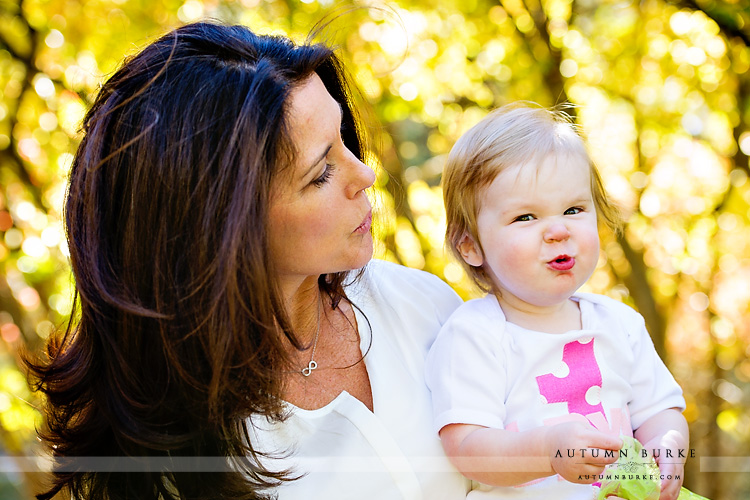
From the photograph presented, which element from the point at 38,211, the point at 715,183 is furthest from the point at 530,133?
the point at 38,211

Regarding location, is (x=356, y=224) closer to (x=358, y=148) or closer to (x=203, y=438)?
(x=358, y=148)

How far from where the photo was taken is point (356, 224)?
148 cm

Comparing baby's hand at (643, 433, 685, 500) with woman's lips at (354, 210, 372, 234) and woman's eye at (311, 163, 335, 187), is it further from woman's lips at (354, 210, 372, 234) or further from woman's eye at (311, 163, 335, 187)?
woman's eye at (311, 163, 335, 187)

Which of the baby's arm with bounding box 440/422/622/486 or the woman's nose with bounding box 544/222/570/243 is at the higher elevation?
the woman's nose with bounding box 544/222/570/243

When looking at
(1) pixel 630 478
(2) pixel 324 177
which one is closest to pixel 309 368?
(2) pixel 324 177

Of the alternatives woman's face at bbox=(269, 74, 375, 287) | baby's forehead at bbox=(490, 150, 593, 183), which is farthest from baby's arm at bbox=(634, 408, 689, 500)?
woman's face at bbox=(269, 74, 375, 287)

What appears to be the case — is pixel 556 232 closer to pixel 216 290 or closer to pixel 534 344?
pixel 534 344

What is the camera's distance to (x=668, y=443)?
1.49 meters

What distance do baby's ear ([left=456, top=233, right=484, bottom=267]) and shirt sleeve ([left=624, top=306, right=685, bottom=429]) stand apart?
396 mm

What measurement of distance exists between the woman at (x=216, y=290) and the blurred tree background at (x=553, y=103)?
5.22 ft

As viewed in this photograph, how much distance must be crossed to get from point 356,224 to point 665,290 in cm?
282

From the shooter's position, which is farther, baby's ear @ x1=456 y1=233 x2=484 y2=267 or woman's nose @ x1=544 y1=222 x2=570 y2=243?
baby's ear @ x1=456 y1=233 x2=484 y2=267

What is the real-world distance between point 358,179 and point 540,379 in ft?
1.92

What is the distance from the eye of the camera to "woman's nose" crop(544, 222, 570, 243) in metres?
1.47
